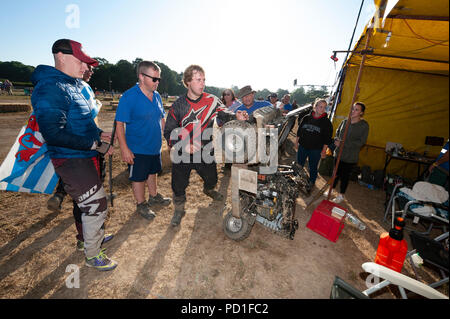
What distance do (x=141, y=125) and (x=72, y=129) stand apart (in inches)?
38.7

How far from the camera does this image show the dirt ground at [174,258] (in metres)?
2.17

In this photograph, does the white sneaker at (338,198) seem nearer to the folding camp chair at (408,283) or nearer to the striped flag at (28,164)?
the folding camp chair at (408,283)

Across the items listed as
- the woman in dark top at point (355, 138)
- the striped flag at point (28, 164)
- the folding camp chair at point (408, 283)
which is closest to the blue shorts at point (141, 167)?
the striped flag at point (28, 164)

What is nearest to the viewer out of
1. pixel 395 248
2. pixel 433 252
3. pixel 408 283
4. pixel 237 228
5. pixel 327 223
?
pixel 408 283

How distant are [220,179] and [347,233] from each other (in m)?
3.28

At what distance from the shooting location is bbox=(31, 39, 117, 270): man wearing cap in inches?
67.4

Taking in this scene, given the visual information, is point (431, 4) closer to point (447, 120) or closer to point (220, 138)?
point (447, 120)

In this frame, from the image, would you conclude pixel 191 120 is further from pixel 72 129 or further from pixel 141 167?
pixel 72 129

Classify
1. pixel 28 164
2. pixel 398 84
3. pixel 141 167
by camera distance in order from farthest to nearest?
pixel 398 84 → pixel 141 167 → pixel 28 164

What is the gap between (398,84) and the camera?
18.1ft

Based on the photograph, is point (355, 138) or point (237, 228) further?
point (355, 138)

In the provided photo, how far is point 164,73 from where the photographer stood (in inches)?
2559

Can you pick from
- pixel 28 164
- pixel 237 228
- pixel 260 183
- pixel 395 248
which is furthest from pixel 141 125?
pixel 395 248
